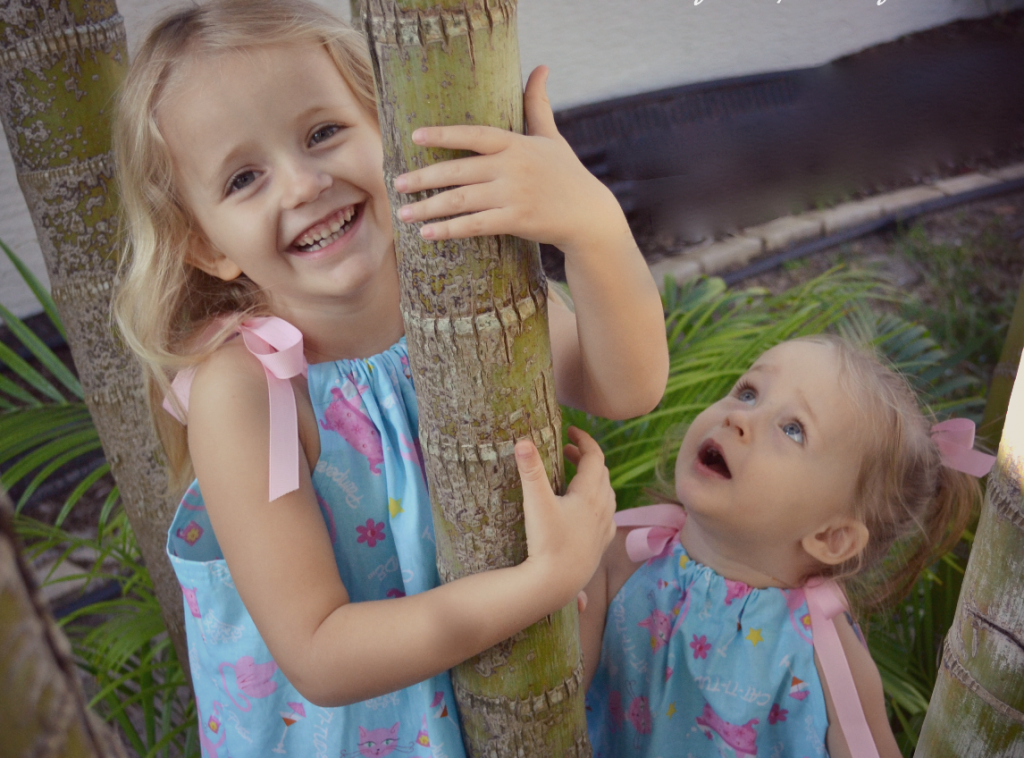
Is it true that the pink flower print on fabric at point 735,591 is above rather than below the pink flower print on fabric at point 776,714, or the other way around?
above

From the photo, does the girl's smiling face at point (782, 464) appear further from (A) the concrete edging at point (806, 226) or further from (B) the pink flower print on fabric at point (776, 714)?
(A) the concrete edging at point (806, 226)

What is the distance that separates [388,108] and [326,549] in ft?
1.47

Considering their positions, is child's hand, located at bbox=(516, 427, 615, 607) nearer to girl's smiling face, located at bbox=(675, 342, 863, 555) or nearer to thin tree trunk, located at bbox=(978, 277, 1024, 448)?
girl's smiling face, located at bbox=(675, 342, 863, 555)

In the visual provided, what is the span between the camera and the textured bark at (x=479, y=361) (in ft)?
1.93

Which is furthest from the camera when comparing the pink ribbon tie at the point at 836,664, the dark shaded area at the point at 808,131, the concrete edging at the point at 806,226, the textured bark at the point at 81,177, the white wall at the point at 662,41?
the concrete edging at the point at 806,226

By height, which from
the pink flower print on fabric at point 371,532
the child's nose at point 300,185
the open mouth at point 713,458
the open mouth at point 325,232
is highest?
the child's nose at point 300,185

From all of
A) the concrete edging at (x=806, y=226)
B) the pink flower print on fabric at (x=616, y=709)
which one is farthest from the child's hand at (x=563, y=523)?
the concrete edging at (x=806, y=226)

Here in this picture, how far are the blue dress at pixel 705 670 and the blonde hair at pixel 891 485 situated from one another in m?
0.12

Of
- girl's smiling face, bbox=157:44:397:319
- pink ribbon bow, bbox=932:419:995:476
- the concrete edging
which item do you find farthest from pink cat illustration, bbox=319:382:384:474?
the concrete edging

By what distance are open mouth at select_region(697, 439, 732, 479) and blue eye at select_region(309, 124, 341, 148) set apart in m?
0.60

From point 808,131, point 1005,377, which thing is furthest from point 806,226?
point 1005,377

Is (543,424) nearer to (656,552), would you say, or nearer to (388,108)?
(388,108)

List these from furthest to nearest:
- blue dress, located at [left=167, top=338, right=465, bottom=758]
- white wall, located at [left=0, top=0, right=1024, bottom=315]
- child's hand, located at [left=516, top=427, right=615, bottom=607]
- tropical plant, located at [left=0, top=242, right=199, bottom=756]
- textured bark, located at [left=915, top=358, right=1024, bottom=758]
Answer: white wall, located at [left=0, top=0, right=1024, bottom=315] < tropical plant, located at [left=0, top=242, right=199, bottom=756] < blue dress, located at [left=167, top=338, right=465, bottom=758] < child's hand, located at [left=516, top=427, right=615, bottom=607] < textured bark, located at [left=915, top=358, right=1024, bottom=758]

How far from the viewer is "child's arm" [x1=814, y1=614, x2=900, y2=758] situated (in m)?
1.08
